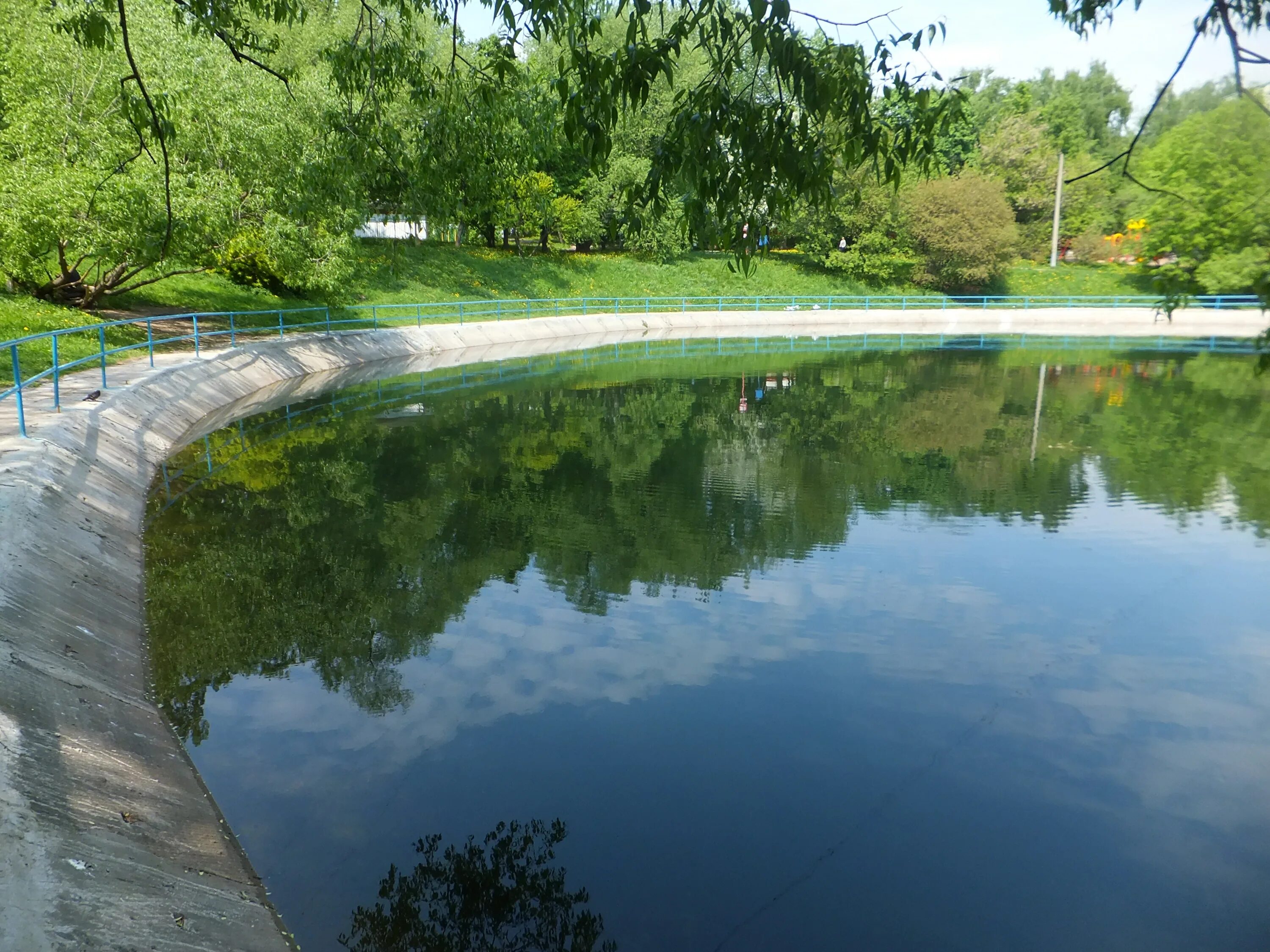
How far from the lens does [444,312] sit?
43.4 metres

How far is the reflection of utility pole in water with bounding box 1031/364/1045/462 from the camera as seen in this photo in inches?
789

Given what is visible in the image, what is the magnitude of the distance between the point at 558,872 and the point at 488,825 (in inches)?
27.0

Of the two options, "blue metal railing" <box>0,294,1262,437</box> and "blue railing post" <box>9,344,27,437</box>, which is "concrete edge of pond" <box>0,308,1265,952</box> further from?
"blue metal railing" <box>0,294,1262,437</box>

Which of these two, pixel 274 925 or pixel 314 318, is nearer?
pixel 274 925

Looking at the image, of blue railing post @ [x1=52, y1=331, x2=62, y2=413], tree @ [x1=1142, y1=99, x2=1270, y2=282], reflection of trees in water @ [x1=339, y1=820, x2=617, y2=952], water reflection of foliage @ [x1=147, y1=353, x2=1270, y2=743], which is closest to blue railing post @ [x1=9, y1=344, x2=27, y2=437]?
blue railing post @ [x1=52, y1=331, x2=62, y2=413]

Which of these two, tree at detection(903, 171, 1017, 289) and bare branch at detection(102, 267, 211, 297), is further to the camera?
tree at detection(903, 171, 1017, 289)

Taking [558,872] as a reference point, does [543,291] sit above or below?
above

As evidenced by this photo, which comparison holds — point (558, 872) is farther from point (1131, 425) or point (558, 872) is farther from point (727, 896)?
point (1131, 425)

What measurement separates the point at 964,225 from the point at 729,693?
174ft

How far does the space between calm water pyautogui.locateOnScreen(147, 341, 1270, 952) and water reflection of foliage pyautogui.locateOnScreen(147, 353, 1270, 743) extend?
0.27 feet

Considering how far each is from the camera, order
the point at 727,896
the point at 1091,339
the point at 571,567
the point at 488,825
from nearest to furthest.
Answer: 1. the point at 727,896
2. the point at 488,825
3. the point at 571,567
4. the point at 1091,339

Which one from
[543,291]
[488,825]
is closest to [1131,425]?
[488,825]

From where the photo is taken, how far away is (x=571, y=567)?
40.9ft

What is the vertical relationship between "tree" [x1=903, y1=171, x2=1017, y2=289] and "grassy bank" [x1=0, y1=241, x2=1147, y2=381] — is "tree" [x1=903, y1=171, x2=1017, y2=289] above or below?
above
